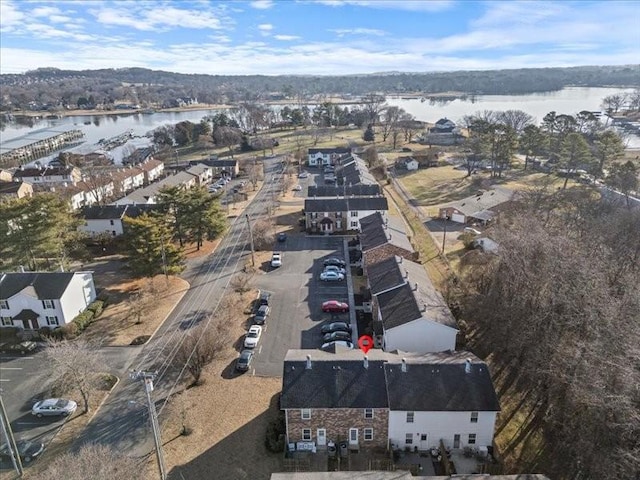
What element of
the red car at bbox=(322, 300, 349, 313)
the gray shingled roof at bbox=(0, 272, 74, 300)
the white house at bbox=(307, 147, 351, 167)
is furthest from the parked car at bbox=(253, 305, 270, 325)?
the white house at bbox=(307, 147, 351, 167)

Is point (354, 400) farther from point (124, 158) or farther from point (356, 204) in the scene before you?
point (124, 158)

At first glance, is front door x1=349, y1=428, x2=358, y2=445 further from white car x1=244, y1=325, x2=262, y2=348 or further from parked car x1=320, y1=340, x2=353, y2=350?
white car x1=244, y1=325, x2=262, y2=348

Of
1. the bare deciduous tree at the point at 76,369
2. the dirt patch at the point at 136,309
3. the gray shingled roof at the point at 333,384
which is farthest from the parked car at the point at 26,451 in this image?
the gray shingled roof at the point at 333,384

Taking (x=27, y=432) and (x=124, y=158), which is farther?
(x=124, y=158)

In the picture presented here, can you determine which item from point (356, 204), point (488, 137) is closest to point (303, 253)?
point (356, 204)

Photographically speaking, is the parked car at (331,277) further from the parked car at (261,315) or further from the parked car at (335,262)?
the parked car at (261,315)

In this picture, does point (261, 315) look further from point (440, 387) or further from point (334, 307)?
point (440, 387)
